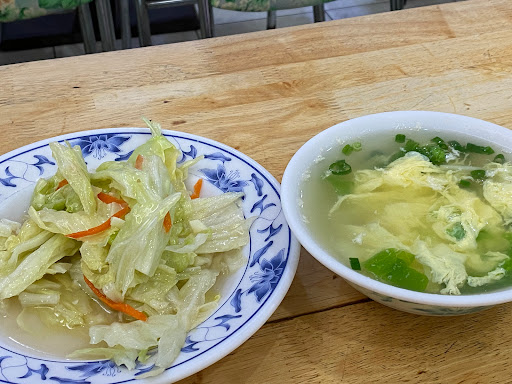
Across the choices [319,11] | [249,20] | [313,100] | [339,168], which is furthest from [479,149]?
[249,20]

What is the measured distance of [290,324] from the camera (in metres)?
0.95

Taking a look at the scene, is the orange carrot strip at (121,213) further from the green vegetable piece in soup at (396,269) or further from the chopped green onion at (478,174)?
the chopped green onion at (478,174)

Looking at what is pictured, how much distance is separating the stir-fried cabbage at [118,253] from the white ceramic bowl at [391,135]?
0.14 metres

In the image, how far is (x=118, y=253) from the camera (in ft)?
3.11

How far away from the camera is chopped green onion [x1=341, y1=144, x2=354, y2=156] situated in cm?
110

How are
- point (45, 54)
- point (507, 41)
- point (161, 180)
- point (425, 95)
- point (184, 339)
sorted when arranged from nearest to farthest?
1. point (184, 339)
2. point (161, 180)
3. point (425, 95)
4. point (507, 41)
5. point (45, 54)

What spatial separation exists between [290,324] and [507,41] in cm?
122

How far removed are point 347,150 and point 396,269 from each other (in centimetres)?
32

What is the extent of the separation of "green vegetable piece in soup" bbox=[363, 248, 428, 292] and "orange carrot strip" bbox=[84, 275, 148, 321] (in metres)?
0.37

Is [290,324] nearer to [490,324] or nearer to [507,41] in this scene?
[490,324]

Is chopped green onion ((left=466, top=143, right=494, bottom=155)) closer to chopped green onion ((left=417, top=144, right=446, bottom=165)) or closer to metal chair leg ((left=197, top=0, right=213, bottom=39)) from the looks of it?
chopped green onion ((left=417, top=144, right=446, bottom=165))

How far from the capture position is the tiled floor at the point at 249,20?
135 inches

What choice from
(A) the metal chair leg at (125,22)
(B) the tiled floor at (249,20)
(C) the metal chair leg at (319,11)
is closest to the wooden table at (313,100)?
(C) the metal chair leg at (319,11)

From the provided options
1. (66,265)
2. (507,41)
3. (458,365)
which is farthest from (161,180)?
(507,41)
